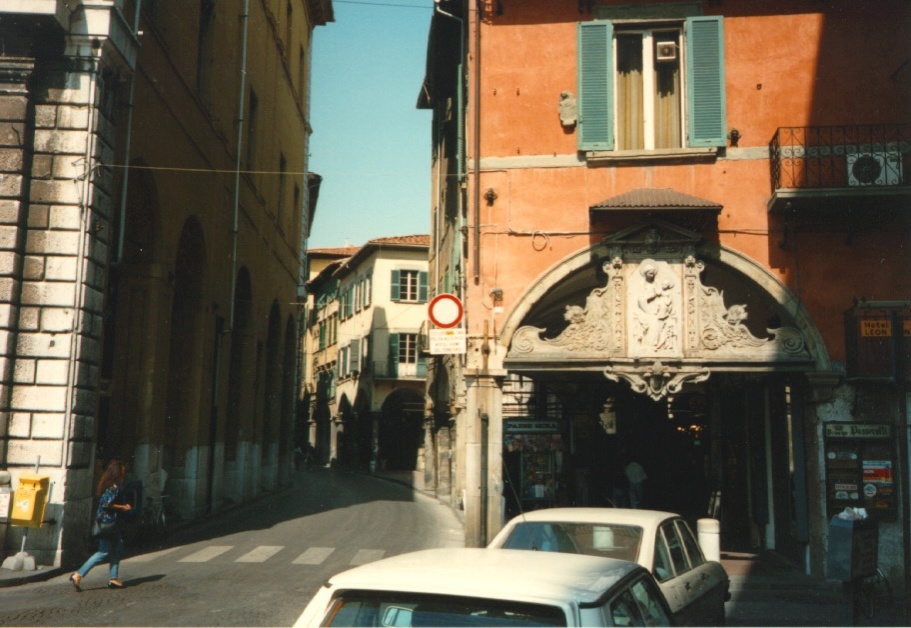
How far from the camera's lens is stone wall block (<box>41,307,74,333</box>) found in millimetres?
12758

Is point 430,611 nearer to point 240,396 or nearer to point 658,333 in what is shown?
point 658,333

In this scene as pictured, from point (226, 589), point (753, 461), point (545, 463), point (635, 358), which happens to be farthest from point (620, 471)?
point (226, 589)

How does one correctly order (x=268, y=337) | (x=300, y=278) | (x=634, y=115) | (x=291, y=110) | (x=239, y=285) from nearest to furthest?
(x=634, y=115) → (x=239, y=285) → (x=268, y=337) → (x=291, y=110) → (x=300, y=278)

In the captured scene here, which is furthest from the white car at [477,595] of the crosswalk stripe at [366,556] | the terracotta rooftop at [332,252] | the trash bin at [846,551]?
the terracotta rooftop at [332,252]

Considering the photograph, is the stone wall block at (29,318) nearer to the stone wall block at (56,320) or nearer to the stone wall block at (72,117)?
the stone wall block at (56,320)

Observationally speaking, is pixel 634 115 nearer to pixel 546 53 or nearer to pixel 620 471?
pixel 546 53

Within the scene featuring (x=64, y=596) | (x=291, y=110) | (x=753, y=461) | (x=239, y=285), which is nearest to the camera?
(x=64, y=596)

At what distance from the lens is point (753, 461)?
55.7 ft

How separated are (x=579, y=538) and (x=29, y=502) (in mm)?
7690

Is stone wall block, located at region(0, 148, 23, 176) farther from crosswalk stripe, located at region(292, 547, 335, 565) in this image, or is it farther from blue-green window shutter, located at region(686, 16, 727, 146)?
blue-green window shutter, located at region(686, 16, 727, 146)

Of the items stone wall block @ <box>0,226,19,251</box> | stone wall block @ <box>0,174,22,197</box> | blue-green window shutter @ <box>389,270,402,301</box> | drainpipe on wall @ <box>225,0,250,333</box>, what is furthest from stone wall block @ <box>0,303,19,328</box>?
blue-green window shutter @ <box>389,270,402,301</box>

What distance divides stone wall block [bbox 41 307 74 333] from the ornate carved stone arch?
19.9 ft

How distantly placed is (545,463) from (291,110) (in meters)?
21.8

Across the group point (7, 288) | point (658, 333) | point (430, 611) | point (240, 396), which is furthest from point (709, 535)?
point (240, 396)
